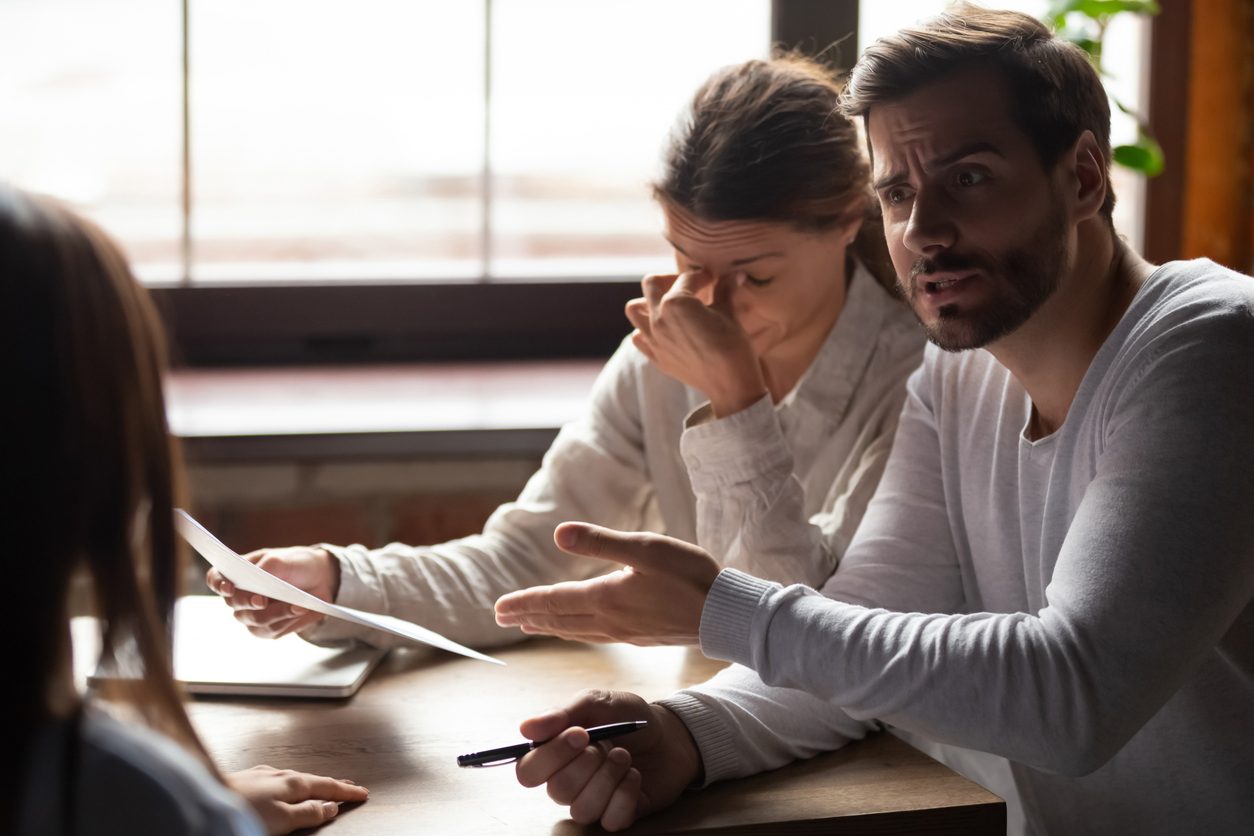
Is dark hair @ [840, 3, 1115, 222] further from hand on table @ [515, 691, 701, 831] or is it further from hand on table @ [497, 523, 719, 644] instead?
hand on table @ [515, 691, 701, 831]

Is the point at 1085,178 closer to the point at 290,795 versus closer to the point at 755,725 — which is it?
the point at 755,725

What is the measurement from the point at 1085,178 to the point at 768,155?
397mm

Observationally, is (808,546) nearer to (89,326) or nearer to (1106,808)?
(1106,808)

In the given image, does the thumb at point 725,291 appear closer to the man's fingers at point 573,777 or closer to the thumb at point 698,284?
the thumb at point 698,284

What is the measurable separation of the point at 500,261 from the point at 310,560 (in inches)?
44.3

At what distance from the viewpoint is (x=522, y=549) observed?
5.09ft

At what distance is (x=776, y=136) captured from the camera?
58.6 inches

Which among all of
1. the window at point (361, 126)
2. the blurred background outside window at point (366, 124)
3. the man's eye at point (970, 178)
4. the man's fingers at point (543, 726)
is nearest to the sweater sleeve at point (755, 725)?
the man's fingers at point (543, 726)

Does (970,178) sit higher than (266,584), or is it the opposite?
(970,178)

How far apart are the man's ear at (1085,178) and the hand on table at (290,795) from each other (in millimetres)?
767

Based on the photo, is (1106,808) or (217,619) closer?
(1106,808)

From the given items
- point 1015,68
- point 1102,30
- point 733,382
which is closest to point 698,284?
point 733,382

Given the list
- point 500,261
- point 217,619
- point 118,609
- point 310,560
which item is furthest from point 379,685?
point 500,261

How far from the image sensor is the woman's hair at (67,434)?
2.19 feet
